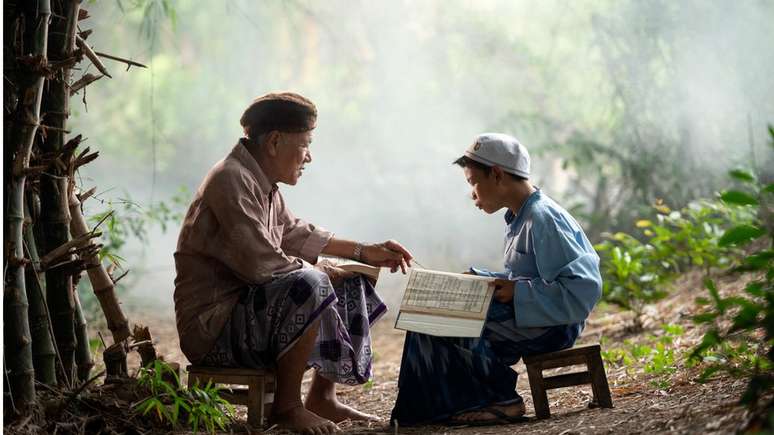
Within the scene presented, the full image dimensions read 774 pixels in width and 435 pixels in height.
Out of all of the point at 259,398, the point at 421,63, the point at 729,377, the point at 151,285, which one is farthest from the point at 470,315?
the point at 421,63

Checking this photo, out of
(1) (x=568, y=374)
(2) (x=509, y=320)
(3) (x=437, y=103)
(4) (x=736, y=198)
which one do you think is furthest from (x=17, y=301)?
(3) (x=437, y=103)

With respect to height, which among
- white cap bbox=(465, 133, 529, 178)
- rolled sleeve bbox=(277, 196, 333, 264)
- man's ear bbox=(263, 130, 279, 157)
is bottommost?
rolled sleeve bbox=(277, 196, 333, 264)

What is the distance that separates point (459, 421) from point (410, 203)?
7.77 metres

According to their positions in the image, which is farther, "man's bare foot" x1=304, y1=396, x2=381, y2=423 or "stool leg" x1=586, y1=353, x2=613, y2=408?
"man's bare foot" x1=304, y1=396, x2=381, y2=423

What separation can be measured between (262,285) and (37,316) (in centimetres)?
76

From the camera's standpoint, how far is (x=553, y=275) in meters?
3.25

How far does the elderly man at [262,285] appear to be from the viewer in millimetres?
3199

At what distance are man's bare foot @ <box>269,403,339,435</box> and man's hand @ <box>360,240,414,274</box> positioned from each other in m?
0.73

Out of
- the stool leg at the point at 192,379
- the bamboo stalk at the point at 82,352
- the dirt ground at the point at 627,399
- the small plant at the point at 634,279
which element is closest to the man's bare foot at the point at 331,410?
the dirt ground at the point at 627,399

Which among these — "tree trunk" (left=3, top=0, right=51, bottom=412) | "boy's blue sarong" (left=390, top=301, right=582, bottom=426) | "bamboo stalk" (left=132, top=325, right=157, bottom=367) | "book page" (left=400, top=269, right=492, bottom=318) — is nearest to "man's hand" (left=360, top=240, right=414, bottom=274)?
"book page" (left=400, top=269, right=492, bottom=318)

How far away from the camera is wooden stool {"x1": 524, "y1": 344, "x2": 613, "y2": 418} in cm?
328

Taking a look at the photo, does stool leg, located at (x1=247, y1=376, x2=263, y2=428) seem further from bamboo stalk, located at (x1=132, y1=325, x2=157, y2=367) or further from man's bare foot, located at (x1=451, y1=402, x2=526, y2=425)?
man's bare foot, located at (x1=451, y1=402, x2=526, y2=425)

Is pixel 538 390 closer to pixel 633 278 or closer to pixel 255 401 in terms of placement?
pixel 255 401

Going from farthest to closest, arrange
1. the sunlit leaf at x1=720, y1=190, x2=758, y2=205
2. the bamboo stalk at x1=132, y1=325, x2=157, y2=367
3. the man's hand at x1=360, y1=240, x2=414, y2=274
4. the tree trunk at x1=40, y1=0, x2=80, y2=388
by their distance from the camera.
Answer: the man's hand at x1=360, y1=240, x2=414, y2=274 → the bamboo stalk at x1=132, y1=325, x2=157, y2=367 → the tree trunk at x1=40, y1=0, x2=80, y2=388 → the sunlit leaf at x1=720, y1=190, x2=758, y2=205
